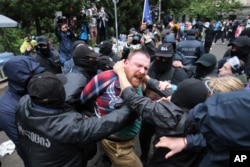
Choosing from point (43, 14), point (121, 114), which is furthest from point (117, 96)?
point (43, 14)

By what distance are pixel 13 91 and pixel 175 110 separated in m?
1.68

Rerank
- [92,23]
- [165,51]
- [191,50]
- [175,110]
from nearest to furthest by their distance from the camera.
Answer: [175,110] → [165,51] → [191,50] → [92,23]

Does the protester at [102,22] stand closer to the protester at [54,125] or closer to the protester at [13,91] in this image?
the protester at [13,91]

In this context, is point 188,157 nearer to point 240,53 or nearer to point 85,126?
point 85,126

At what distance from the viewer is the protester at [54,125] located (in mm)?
2020

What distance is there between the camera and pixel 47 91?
203 cm

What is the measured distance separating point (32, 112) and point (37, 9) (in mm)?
11979

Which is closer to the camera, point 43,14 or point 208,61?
point 208,61

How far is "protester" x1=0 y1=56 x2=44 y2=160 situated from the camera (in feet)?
8.69

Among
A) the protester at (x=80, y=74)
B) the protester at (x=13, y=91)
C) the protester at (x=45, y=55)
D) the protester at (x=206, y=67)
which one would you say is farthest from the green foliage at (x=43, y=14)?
the protester at (x=206, y=67)

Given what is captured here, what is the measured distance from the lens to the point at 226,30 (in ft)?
85.8

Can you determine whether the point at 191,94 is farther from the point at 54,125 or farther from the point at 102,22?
the point at 102,22

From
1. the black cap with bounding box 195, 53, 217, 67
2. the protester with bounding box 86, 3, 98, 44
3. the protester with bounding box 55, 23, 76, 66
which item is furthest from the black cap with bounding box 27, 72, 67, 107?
the protester with bounding box 86, 3, 98, 44

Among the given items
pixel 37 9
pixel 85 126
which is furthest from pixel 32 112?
pixel 37 9
